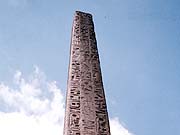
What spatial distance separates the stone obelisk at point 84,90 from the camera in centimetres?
533

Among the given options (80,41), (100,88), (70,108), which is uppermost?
(80,41)

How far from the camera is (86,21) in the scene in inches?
279

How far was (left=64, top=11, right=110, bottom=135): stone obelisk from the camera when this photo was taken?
17.5ft

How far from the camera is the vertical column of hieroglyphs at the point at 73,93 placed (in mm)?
5277

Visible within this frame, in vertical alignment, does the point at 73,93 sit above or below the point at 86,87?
below

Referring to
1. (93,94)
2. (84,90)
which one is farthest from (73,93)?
(93,94)

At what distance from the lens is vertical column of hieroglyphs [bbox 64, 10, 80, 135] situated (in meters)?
5.28

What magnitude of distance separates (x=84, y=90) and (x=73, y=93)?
0.58 ft

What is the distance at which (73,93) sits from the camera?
18.6ft

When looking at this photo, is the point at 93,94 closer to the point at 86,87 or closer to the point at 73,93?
the point at 86,87

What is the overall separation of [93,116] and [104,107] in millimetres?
262

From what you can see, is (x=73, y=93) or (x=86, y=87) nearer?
(x=73, y=93)

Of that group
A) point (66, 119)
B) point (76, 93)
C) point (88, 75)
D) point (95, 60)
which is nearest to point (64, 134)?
point (66, 119)

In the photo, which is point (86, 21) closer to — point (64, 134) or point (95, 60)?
point (95, 60)
